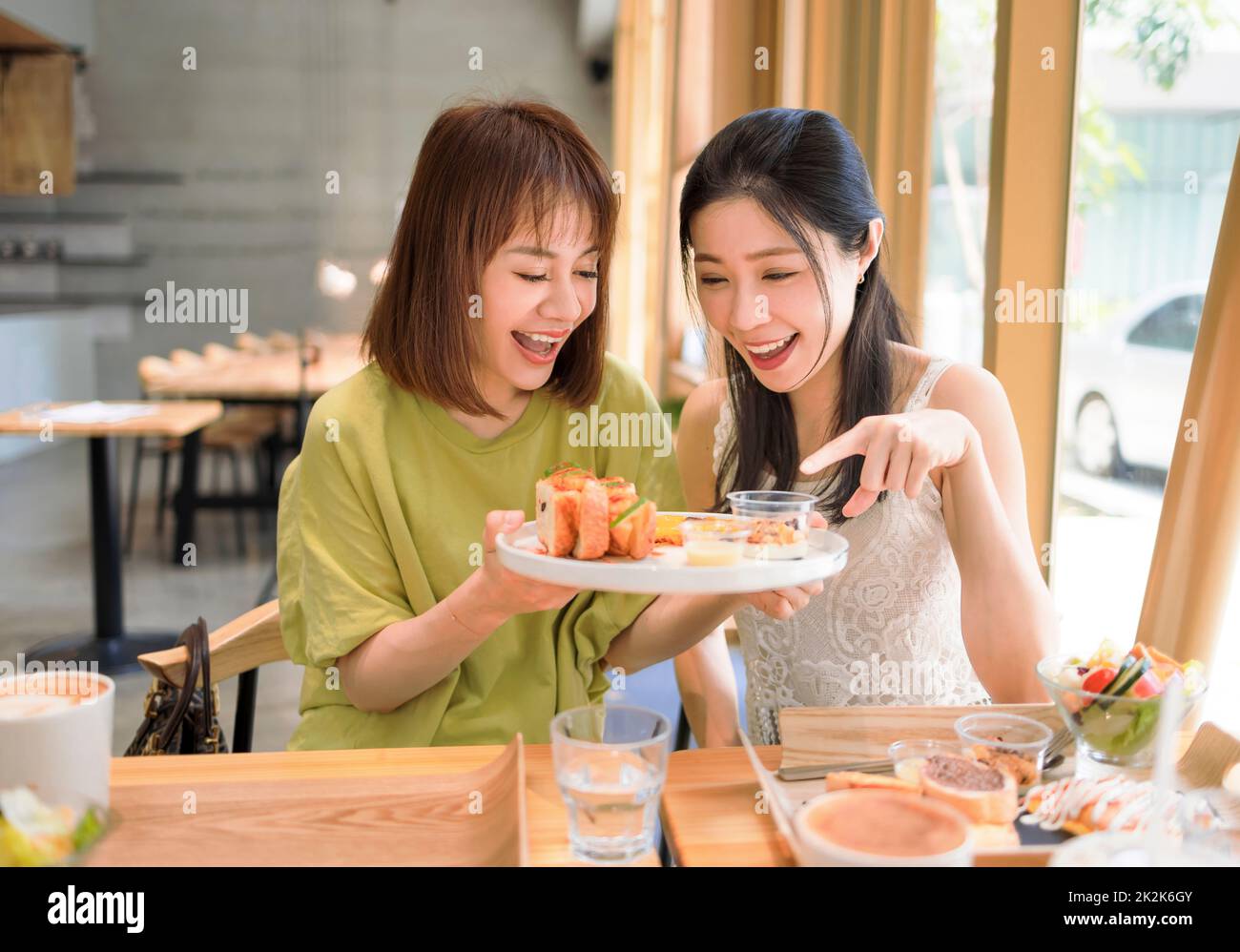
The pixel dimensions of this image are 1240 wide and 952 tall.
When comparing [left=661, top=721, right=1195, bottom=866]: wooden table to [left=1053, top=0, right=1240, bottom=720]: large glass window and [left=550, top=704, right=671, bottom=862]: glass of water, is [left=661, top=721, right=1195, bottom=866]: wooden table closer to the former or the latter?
[left=550, top=704, right=671, bottom=862]: glass of water

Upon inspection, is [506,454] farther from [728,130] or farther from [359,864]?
[359,864]

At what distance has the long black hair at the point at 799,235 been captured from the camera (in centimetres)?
161

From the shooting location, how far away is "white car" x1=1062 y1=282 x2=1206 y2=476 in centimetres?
211

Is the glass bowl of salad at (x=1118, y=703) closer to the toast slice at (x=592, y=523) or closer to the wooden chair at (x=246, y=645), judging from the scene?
the toast slice at (x=592, y=523)

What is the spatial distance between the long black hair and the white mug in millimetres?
1081

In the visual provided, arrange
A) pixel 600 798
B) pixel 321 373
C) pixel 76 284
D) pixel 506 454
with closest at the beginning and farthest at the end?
1. pixel 600 798
2. pixel 506 454
3. pixel 321 373
4. pixel 76 284

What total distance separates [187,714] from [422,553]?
397 millimetres

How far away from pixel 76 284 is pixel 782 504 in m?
12.0

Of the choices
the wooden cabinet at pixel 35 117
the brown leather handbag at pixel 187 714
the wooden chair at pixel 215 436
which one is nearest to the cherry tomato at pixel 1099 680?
the brown leather handbag at pixel 187 714

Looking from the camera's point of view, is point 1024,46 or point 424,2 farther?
point 424,2

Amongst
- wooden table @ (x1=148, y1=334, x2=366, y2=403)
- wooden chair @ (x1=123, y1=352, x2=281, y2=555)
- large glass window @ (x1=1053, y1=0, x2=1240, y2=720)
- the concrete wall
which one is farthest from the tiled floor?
the concrete wall

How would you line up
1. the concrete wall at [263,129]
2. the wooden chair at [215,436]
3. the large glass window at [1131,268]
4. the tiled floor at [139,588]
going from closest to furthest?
the large glass window at [1131,268] → the tiled floor at [139,588] → the wooden chair at [215,436] → the concrete wall at [263,129]

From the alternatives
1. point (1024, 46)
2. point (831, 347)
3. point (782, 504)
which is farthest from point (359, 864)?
point (1024, 46)
